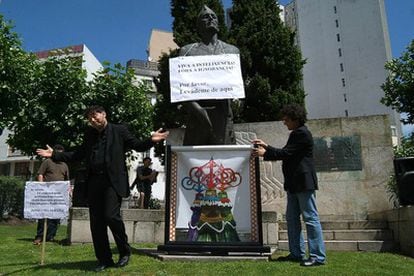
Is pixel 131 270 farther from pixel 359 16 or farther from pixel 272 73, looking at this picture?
pixel 359 16

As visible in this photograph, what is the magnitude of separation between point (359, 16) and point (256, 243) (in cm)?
7789

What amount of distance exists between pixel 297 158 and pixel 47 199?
366 centimetres

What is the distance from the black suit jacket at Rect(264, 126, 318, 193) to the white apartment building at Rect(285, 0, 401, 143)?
6799 centimetres

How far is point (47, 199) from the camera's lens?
5.88m

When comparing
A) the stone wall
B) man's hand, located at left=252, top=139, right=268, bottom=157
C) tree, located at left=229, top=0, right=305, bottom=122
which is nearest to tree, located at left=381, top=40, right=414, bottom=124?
tree, located at left=229, top=0, right=305, bottom=122

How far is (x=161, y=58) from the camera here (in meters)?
23.9

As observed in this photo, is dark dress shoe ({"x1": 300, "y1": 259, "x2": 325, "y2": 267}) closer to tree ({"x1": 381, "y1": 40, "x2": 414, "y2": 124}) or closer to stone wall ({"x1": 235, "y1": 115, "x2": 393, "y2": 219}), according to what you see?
stone wall ({"x1": 235, "y1": 115, "x2": 393, "y2": 219})

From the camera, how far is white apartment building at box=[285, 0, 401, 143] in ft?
233

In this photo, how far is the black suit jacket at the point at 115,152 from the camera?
4852 mm

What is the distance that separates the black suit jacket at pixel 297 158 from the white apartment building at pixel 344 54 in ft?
223

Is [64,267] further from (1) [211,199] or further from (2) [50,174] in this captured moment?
(2) [50,174]

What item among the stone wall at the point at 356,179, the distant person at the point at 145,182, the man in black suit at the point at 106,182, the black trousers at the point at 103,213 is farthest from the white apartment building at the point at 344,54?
the black trousers at the point at 103,213

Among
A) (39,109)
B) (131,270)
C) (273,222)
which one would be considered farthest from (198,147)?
(39,109)

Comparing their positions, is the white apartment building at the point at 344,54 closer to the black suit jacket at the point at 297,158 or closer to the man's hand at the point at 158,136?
the black suit jacket at the point at 297,158
